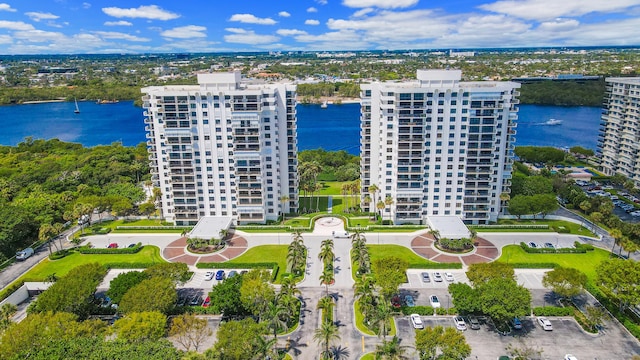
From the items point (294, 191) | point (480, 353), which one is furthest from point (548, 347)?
point (294, 191)

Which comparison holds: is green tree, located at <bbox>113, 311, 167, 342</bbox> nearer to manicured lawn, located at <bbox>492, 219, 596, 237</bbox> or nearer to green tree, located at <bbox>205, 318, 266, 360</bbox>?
green tree, located at <bbox>205, 318, 266, 360</bbox>

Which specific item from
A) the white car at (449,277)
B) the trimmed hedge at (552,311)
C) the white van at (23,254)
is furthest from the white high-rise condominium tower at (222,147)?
the trimmed hedge at (552,311)

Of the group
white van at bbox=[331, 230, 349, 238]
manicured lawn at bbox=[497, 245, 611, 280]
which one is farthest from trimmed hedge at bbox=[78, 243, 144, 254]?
manicured lawn at bbox=[497, 245, 611, 280]

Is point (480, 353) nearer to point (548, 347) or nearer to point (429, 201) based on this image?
point (548, 347)

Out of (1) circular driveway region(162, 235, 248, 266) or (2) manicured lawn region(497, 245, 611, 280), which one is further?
(1) circular driveway region(162, 235, 248, 266)

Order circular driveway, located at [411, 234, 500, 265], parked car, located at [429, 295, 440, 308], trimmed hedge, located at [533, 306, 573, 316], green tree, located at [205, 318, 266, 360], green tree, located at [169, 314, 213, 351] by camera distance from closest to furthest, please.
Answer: green tree, located at [205, 318, 266, 360] < green tree, located at [169, 314, 213, 351] < trimmed hedge, located at [533, 306, 573, 316] < parked car, located at [429, 295, 440, 308] < circular driveway, located at [411, 234, 500, 265]

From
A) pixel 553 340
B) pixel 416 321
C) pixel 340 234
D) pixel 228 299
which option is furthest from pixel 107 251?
pixel 553 340
